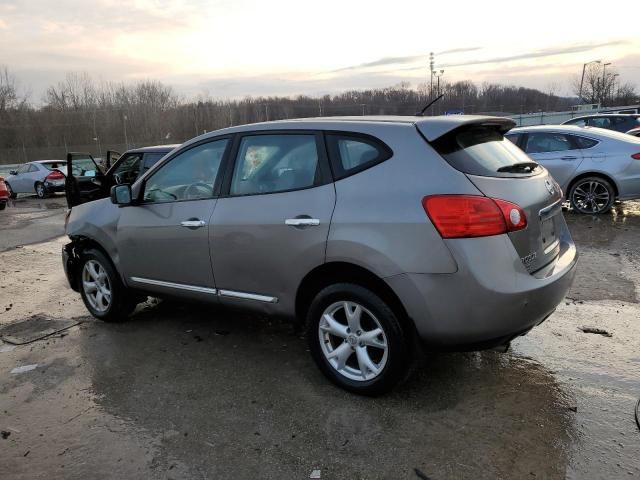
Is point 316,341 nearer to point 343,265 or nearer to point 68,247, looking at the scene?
point 343,265

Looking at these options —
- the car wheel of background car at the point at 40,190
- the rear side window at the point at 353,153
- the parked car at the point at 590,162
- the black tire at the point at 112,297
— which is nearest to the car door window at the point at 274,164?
the rear side window at the point at 353,153

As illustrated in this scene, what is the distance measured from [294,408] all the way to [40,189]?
2033cm

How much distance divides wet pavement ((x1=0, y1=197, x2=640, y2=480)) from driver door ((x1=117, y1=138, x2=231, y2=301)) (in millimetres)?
577

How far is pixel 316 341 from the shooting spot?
3.54 meters

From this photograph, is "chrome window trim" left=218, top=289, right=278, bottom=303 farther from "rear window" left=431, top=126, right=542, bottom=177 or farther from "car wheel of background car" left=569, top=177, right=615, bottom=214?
"car wheel of background car" left=569, top=177, right=615, bottom=214

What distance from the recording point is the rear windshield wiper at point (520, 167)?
3.35 metres

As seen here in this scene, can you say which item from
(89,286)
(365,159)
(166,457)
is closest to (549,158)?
(365,159)

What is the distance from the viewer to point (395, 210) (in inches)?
121

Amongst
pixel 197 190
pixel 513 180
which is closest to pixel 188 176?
pixel 197 190

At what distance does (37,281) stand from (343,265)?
5318mm

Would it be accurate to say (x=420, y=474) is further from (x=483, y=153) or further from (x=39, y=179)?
(x=39, y=179)

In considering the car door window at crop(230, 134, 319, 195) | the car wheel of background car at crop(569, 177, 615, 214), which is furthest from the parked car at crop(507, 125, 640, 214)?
the car door window at crop(230, 134, 319, 195)

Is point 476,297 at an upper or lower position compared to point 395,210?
lower

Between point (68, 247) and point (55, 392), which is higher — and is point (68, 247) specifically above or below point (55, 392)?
above
